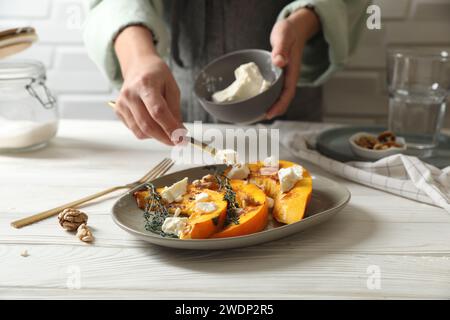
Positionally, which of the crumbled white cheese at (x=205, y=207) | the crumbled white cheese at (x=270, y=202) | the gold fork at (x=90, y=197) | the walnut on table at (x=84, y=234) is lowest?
the gold fork at (x=90, y=197)

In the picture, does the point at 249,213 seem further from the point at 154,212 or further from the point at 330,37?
the point at 330,37

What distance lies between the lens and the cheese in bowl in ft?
2.18

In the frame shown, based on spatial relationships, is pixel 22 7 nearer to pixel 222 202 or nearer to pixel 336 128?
pixel 336 128

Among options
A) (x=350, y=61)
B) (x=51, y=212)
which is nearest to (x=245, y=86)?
(x=51, y=212)

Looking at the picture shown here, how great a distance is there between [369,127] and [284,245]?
0.54 meters

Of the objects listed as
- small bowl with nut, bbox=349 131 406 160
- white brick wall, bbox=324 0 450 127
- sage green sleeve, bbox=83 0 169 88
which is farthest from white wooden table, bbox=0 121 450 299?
white brick wall, bbox=324 0 450 127

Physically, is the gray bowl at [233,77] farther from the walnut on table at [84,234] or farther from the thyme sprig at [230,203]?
the walnut on table at [84,234]

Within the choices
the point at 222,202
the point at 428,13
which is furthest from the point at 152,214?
the point at 428,13

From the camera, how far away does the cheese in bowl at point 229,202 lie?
666 millimetres

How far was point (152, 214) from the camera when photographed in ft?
2.38

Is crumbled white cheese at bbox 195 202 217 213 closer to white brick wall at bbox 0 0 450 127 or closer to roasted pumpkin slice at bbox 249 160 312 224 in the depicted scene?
roasted pumpkin slice at bbox 249 160 312 224

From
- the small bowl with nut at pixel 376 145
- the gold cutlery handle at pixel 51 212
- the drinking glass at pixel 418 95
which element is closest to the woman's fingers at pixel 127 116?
the gold cutlery handle at pixel 51 212

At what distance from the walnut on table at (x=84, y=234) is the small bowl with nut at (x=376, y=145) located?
517mm

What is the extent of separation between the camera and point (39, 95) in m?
1.12
